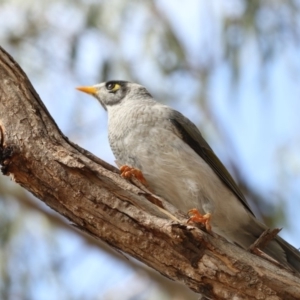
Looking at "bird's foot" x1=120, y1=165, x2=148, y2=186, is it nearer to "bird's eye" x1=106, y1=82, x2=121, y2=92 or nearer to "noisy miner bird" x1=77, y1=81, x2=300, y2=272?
"noisy miner bird" x1=77, y1=81, x2=300, y2=272

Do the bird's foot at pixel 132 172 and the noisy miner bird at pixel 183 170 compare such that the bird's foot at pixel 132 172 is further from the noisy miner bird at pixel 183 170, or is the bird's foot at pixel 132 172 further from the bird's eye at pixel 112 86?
the bird's eye at pixel 112 86

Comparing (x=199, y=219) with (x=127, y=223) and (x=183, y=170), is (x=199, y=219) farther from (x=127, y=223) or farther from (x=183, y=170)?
(x=183, y=170)

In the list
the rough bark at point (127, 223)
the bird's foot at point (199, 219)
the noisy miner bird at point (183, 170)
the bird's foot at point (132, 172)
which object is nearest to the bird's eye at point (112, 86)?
the noisy miner bird at point (183, 170)

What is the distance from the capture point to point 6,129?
9.74 ft

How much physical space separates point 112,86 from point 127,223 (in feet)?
7.53

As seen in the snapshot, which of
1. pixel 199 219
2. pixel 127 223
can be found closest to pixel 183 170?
pixel 199 219

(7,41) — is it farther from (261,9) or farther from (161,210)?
(161,210)

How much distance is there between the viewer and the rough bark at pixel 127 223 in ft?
9.46

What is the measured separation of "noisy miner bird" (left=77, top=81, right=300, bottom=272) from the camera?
12.6ft

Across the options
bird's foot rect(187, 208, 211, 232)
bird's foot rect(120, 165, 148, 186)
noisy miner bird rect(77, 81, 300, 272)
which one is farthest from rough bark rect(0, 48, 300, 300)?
noisy miner bird rect(77, 81, 300, 272)

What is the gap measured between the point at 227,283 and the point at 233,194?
124 cm

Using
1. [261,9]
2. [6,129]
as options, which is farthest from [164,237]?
[261,9]

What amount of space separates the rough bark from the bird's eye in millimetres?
2068

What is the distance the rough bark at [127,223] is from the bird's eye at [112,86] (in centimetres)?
207
